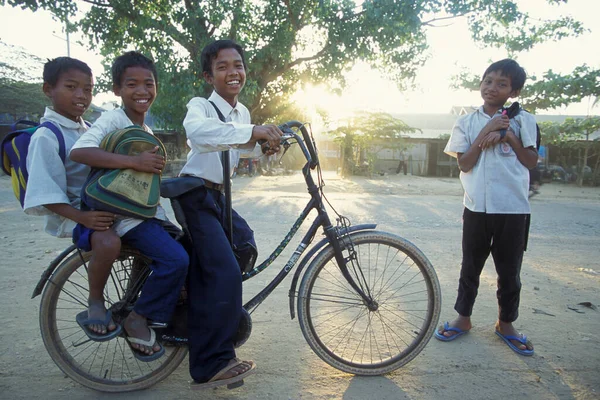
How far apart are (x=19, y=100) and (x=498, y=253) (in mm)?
24355

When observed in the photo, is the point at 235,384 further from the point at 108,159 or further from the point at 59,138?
the point at 59,138

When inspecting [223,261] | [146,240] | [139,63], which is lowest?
[223,261]

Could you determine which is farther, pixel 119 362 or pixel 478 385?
pixel 119 362

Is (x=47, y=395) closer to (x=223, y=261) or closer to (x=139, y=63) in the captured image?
(x=223, y=261)

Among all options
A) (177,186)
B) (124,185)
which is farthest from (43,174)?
(177,186)

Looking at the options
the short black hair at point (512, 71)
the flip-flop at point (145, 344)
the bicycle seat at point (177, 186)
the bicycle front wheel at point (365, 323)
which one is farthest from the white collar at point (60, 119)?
the short black hair at point (512, 71)

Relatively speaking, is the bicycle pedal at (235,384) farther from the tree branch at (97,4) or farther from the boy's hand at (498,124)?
the tree branch at (97,4)

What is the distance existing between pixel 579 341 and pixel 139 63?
3.59m

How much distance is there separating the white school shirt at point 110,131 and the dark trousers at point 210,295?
8.8 inches

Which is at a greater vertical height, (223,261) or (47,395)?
(223,261)

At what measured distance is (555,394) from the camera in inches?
89.4

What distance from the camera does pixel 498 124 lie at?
2.74m

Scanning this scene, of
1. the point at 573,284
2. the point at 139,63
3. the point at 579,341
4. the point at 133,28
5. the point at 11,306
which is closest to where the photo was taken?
the point at 139,63

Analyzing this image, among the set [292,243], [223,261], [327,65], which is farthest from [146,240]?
[327,65]
